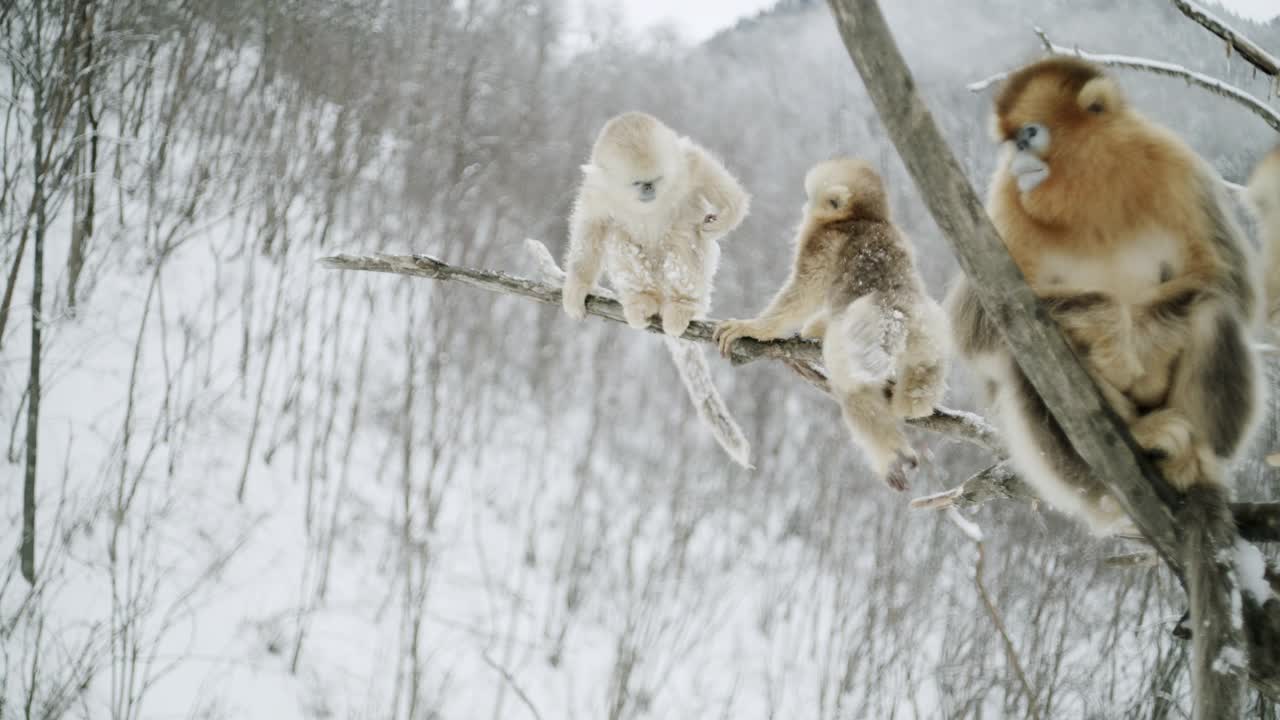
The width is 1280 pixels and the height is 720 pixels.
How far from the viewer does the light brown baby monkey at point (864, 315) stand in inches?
57.8

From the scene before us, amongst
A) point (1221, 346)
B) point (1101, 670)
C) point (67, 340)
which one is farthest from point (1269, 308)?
point (67, 340)

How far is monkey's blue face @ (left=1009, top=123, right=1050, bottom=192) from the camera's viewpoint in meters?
1.08

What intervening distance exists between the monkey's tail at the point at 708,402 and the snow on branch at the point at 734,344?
0.29 metres

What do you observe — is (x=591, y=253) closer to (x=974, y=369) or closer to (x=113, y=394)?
(x=974, y=369)

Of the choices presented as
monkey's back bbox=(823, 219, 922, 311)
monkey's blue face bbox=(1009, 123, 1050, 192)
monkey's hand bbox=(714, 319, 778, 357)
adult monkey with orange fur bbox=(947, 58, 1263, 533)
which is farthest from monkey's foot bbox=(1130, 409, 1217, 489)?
monkey's hand bbox=(714, 319, 778, 357)

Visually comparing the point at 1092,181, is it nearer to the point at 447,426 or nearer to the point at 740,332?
the point at 740,332

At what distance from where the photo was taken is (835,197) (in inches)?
68.0

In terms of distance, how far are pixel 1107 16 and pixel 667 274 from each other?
6.36 feet

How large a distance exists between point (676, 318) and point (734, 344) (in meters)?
0.35

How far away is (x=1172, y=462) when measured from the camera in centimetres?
102

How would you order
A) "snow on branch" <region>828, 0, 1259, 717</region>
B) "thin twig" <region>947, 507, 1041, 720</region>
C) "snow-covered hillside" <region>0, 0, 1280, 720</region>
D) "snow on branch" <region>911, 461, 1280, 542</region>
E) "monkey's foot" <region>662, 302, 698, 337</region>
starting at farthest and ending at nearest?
"snow-covered hillside" <region>0, 0, 1280, 720</region>
"monkey's foot" <region>662, 302, 698, 337</region>
"snow on branch" <region>911, 461, 1280, 542</region>
"thin twig" <region>947, 507, 1041, 720</region>
"snow on branch" <region>828, 0, 1259, 717</region>

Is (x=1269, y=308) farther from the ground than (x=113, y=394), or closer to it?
farther from the ground

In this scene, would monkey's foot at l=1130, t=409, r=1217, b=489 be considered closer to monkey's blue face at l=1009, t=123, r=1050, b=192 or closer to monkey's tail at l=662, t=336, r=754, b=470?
monkey's blue face at l=1009, t=123, r=1050, b=192

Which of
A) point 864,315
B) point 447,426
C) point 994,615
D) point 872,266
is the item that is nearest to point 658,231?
point 872,266
